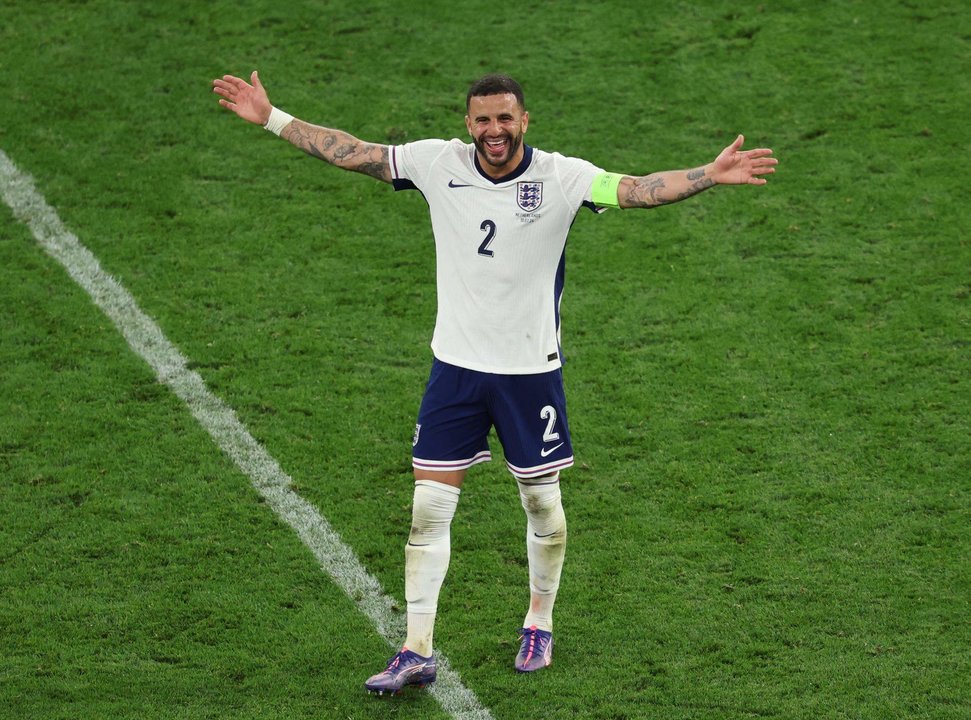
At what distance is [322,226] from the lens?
28.7ft

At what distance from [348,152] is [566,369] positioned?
246cm

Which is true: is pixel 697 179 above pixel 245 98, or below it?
below

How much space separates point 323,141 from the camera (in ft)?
18.3

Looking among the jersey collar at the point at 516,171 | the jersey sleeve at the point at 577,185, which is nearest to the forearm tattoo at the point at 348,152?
the jersey collar at the point at 516,171

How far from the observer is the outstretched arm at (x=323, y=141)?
5.54 meters

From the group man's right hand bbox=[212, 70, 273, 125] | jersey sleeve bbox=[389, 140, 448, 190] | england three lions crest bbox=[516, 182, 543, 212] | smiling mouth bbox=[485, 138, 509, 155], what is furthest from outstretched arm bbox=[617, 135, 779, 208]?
man's right hand bbox=[212, 70, 273, 125]

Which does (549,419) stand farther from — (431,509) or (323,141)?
(323,141)

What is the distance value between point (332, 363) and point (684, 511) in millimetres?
2140

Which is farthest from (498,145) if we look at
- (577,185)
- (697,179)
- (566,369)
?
(566,369)

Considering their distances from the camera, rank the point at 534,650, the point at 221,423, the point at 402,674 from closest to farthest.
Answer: the point at 402,674 → the point at 534,650 → the point at 221,423

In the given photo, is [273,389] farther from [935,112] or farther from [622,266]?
[935,112]

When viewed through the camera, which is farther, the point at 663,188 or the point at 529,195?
the point at 529,195

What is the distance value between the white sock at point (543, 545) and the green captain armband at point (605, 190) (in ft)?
3.64

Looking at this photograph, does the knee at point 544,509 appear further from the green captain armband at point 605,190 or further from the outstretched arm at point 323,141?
the outstretched arm at point 323,141
